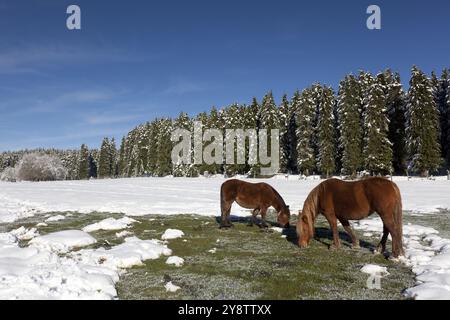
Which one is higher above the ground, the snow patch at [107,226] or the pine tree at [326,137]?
the pine tree at [326,137]

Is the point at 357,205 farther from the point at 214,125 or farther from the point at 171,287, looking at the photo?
the point at 214,125

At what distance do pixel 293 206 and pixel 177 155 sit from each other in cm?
6324

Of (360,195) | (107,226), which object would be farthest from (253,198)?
(107,226)

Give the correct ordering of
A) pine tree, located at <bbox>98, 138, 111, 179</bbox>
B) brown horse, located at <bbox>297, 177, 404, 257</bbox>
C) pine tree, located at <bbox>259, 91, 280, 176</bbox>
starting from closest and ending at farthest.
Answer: brown horse, located at <bbox>297, 177, 404, 257</bbox>
pine tree, located at <bbox>259, 91, 280, 176</bbox>
pine tree, located at <bbox>98, 138, 111, 179</bbox>

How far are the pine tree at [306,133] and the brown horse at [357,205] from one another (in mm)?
51330

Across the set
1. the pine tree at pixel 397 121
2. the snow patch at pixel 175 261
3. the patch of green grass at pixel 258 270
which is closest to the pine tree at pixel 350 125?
the pine tree at pixel 397 121

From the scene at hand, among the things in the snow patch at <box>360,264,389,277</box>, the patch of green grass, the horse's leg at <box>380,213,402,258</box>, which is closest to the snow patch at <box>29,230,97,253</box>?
the patch of green grass

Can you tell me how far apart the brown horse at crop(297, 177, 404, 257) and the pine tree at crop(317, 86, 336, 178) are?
160ft

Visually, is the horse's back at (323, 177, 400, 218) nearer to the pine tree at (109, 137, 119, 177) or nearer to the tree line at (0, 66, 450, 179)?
the tree line at (0, 66, 450, 179)

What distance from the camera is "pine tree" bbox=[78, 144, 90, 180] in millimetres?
118938

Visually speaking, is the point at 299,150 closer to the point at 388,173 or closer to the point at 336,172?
the point at 336,172

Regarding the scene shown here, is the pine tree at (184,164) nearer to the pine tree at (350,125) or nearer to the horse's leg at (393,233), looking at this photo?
the pine tree at (350,125)

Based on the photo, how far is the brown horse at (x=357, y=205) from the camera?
970 cm

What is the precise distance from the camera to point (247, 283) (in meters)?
7.67
